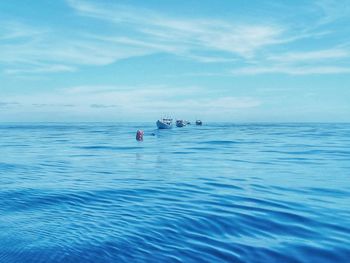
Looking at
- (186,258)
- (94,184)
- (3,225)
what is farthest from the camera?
(94,184)

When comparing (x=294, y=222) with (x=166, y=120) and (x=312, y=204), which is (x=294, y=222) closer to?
(x=312, y=204)

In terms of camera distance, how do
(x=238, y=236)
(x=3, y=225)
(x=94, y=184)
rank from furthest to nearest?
(x=94, y=184)
(x=3, y=225)
(x=238, y=236)

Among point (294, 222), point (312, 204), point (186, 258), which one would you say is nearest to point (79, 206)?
point (186, 258)

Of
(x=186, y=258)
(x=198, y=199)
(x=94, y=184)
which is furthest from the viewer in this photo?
(x=94, y=184)

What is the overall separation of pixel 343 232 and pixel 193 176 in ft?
34.5

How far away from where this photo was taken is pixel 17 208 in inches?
458

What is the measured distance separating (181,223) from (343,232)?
433 cm

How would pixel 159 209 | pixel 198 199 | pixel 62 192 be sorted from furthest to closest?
1. pixel 62 192
2. pixel 198 199
3. pixel 159 209

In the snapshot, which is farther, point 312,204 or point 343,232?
point 312,204

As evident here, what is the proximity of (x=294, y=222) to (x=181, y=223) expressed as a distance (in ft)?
10.8

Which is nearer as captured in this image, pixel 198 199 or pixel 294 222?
pixel 294 222

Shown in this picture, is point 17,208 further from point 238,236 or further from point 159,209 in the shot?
point 238,236

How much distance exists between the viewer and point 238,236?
28.6ft

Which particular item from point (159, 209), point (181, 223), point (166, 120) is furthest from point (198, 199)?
point (166, 120)
